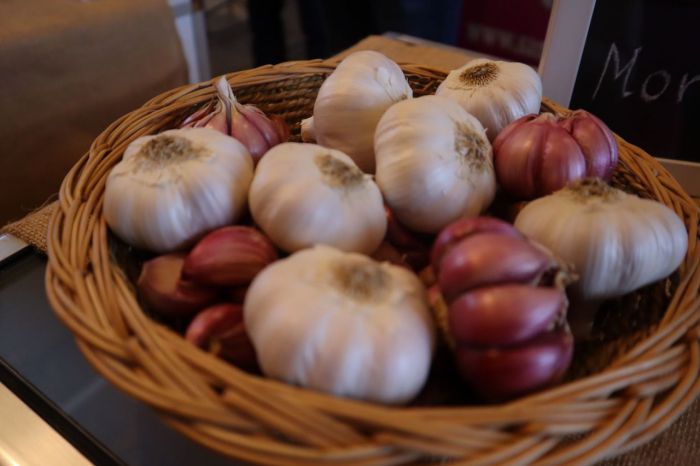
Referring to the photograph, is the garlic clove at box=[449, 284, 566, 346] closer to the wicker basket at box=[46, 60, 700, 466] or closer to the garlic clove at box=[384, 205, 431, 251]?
the wicker basket at box=[46, 60, 700, 466]

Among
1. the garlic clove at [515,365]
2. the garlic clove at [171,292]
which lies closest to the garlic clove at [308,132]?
the garlic clove at [171,292]

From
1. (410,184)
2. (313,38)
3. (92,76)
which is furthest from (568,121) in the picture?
(313,38)

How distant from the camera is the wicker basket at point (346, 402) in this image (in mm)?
350

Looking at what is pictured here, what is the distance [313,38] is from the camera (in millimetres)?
1816

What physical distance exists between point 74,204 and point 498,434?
45 cm

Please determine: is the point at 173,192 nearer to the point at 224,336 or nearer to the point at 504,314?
the point at 224,336

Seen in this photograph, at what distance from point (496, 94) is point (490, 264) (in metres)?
0.31

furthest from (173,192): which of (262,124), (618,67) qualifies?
(618,67)

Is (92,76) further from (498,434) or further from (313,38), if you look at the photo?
(498,434)

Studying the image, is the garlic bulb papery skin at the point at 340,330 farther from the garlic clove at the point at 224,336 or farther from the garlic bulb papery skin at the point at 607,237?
the garlic bulb papery skin at the point at 607,237

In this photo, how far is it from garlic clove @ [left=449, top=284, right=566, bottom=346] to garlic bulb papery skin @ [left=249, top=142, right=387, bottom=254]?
0.41 ft

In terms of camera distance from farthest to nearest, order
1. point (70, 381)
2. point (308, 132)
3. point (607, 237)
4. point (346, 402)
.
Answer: point (308, 132) < point (70, 381) < point (607, 237) < point (346, 402)

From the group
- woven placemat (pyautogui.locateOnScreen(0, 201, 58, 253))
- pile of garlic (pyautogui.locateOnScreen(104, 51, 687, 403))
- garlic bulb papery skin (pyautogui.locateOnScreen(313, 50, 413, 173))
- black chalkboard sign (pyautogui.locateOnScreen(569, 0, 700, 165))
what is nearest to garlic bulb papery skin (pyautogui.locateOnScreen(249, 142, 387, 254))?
pile of garlic (pyautogui.locateOnScreen(104, 51, 687, 403))

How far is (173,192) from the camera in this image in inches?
19.6
